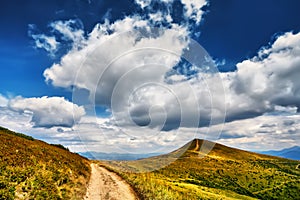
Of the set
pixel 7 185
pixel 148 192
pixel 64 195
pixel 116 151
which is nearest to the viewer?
pixel 7 185

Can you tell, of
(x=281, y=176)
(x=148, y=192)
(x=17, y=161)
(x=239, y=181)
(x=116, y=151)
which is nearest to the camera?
(x=17, y=161)

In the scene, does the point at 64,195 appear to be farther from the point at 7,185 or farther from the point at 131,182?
the point at 131,182

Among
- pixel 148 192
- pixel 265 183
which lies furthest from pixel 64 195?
pixel 265 183

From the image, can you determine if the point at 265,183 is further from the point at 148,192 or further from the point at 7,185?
the point at 7,185

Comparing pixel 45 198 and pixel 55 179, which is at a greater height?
pixel 55 179

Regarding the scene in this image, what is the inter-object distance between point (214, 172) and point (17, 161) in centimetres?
12518

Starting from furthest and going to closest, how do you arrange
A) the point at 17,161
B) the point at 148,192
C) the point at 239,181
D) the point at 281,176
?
the point at 281,176 < the point at 239,181 < the point at 148,192 < the point at 17,161

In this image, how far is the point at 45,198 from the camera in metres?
19.3

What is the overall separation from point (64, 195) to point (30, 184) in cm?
315

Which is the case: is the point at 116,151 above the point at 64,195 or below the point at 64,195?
above

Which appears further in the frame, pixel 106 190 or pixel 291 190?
pixel 291 190

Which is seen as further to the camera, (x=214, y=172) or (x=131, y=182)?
(x=214, y=172)

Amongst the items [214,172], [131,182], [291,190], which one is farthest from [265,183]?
[131,182]

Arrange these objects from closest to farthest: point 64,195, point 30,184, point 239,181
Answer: point 30,184, point 64,195, point 239,181
